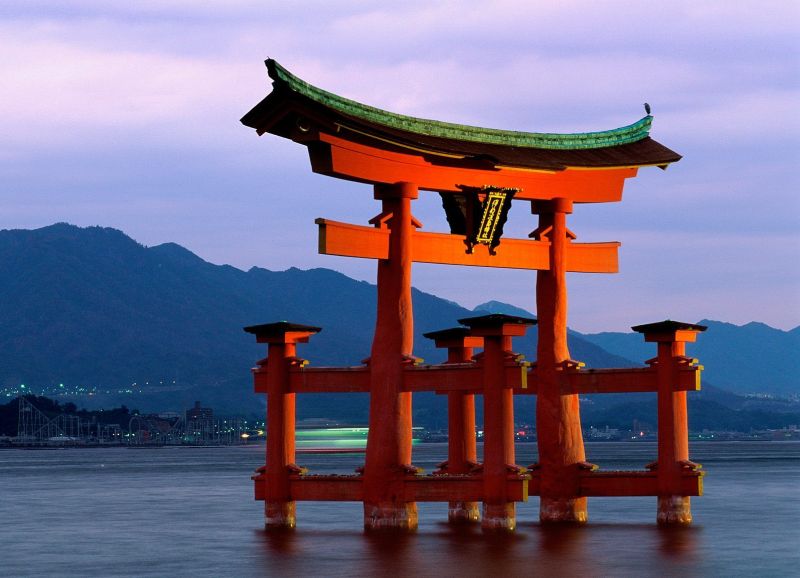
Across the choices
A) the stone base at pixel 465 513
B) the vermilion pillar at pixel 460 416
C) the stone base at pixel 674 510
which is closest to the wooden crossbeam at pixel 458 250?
the vermilion pillar at pixel 460 416

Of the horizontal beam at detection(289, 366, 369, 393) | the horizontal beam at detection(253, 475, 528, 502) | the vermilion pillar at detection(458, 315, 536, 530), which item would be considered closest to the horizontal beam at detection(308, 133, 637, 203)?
the vermilion pillar at detection(458, 315, 536, 530)

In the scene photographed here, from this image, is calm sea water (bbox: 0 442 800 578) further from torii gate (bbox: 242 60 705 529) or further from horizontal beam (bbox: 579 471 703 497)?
torii gate (bbox: 242 60 705 529)

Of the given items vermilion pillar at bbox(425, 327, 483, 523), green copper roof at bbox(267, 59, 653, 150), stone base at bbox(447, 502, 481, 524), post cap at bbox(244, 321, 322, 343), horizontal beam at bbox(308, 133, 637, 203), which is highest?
green copper roof at bbox(267, 59, 653, 150)

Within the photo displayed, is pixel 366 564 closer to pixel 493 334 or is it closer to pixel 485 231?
pixel 493 334

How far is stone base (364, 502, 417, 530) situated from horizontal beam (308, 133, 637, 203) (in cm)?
728

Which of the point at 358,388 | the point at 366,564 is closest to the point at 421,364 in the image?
the point at 358,388

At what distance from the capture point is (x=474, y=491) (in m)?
31.1

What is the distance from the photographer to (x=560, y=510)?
35062 mm

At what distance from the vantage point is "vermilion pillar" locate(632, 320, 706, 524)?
32656 mm

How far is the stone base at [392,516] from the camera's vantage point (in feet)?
104

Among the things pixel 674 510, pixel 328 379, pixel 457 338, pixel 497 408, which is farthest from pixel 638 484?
pixel 328 379

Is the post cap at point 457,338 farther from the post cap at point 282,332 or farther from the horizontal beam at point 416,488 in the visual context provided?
the horizontal beam at point 416,488

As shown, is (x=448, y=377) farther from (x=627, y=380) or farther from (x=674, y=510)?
(x=674, y=510)

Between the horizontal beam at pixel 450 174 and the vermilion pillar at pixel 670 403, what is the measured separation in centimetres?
441
